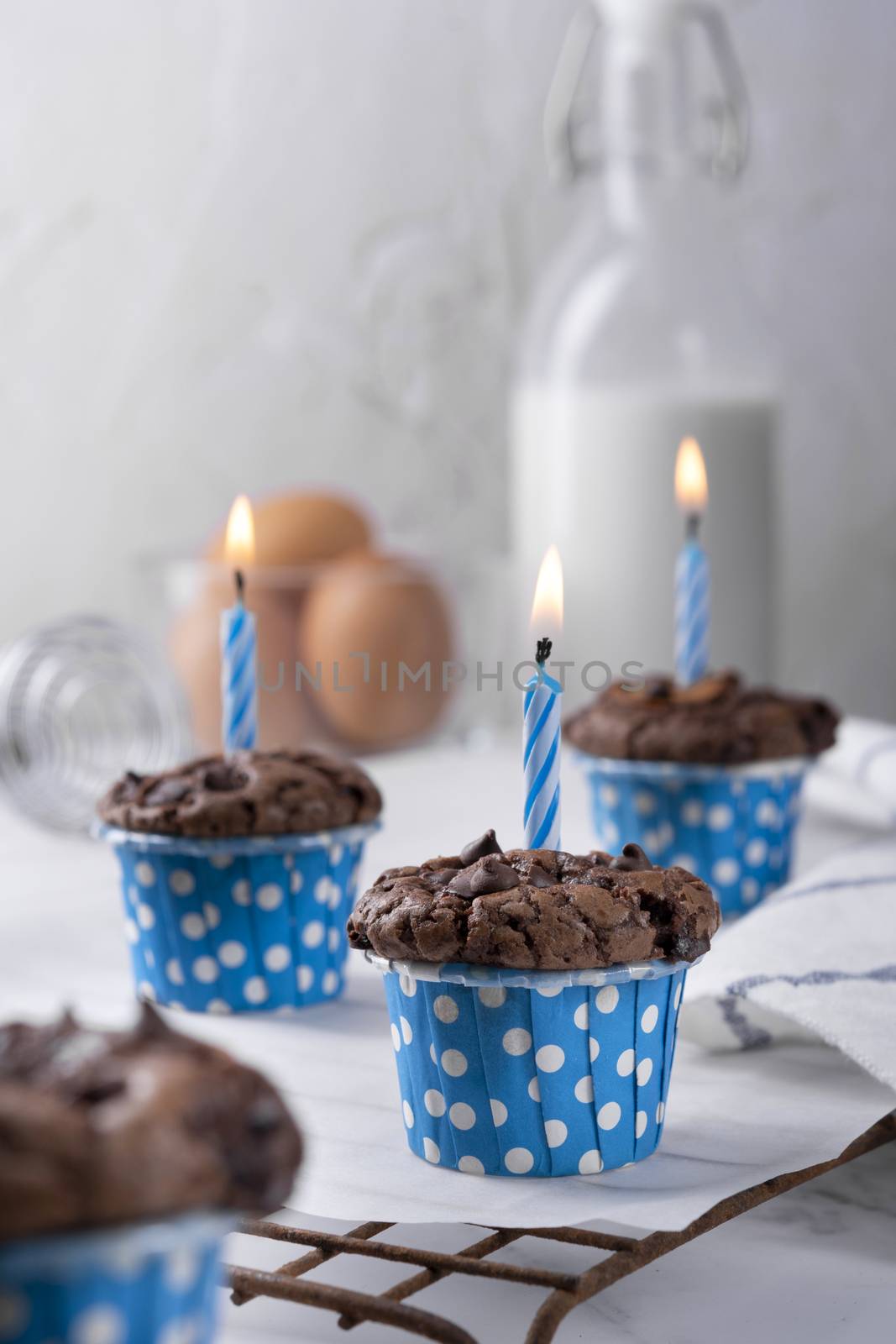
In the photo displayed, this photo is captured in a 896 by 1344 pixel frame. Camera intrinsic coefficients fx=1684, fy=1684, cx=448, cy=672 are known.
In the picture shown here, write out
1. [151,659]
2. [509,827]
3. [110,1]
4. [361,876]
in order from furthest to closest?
[110,1] < [151,659] < [509,827] < [361,876]

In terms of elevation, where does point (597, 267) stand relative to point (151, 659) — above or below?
above

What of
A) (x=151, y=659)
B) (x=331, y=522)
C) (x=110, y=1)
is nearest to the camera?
(x=151, y=659)

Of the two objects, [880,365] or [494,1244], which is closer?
[494,1244]

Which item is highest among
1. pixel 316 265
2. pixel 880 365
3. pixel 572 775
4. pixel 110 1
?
pixel 110 1

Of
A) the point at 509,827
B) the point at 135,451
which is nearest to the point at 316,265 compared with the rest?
the point at 135,451

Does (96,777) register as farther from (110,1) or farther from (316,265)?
(110,1)

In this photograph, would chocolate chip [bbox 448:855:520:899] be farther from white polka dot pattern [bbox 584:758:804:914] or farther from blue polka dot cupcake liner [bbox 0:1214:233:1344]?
white polka dot pattern [bbox 584:758:804:914]

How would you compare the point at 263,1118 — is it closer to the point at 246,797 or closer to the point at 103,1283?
the point at 103,1283
